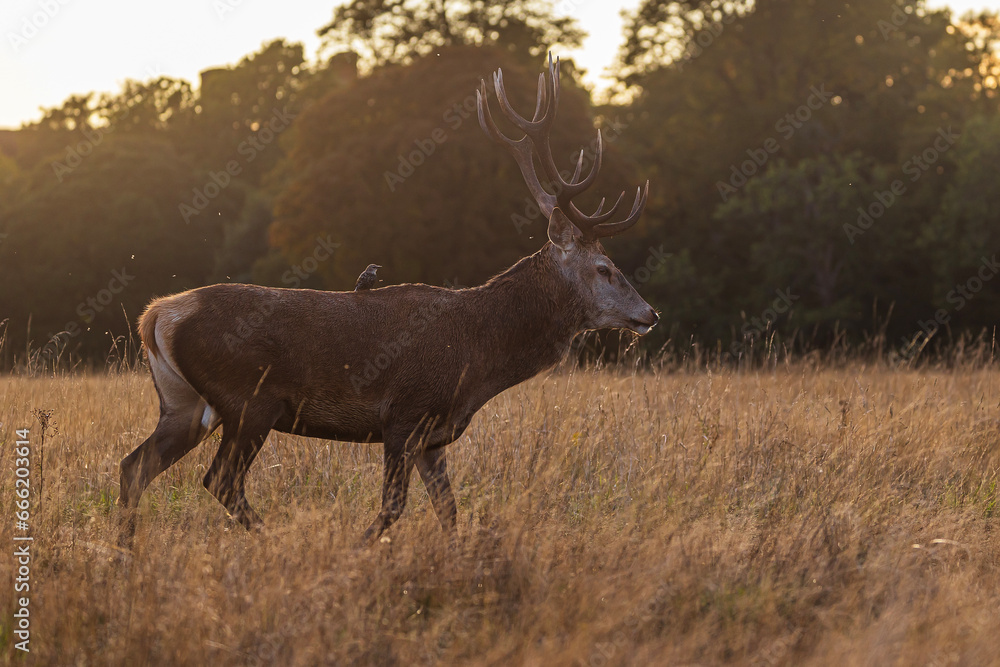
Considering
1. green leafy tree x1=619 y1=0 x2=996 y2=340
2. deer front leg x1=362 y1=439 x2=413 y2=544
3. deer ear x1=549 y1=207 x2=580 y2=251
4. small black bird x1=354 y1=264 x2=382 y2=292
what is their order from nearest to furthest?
deer front leg x1=362 y1=439 x2=413 y2=544, small black bird x1=354 y1=264 x2=382 y2=292, deer ear x1=549 y1=207 x2=580 y2=251, green leafy tree x1=619 y1=0 x2=996 y2=340

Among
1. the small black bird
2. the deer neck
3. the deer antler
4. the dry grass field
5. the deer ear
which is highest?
the deer antler

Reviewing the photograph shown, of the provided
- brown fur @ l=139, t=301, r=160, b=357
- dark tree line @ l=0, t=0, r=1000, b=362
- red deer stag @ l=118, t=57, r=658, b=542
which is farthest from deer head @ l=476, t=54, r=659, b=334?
dark tree line @ l=0, t=0, r=1000, b=362

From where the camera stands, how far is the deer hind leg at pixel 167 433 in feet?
16.4

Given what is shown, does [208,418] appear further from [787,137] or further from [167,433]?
[787,137]

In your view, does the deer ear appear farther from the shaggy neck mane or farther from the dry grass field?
the dry grass field

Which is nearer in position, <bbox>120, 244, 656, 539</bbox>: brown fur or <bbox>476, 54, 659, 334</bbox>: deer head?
<bbox>120, 244, 656, 539</bbox>: brown fur

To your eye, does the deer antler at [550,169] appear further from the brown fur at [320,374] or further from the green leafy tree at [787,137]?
the green leafy tree at [787,137]

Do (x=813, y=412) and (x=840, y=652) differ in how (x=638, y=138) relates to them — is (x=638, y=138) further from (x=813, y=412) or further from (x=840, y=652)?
(x=840, y=652)

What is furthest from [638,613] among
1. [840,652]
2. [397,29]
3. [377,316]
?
[397,29]

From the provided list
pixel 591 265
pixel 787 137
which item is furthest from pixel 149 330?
pixel 787 137

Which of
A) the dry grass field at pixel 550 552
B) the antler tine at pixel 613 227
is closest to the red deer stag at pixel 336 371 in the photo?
the dry grass field at pixel 550 552

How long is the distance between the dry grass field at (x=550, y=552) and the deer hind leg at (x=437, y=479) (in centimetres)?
10

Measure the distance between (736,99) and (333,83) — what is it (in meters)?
11.2

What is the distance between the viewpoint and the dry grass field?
11.4 feet
